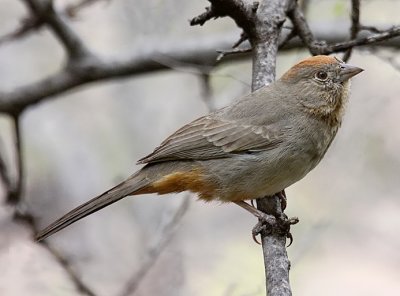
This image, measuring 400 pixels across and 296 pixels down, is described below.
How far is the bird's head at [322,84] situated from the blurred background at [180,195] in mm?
1231

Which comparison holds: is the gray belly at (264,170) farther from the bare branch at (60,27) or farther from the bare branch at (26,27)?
the bare branch at (26,27)

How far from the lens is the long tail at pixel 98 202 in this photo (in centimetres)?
465

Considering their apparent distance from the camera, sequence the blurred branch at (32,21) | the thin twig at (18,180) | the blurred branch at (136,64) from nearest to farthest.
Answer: the thin twig at (18,180) < the blurred branch at (32,21) < the blurred branch at (136,64)

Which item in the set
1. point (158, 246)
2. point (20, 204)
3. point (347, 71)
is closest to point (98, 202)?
point (158, 246)

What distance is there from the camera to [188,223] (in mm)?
8281

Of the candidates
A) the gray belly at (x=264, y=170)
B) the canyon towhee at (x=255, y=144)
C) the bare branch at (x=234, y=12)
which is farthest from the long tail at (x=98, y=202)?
the bare branch at (x=234, y=12)

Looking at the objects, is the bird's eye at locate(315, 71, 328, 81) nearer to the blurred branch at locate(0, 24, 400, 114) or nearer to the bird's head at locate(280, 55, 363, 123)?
the bird's head at locate(280, 55, 363, 123)

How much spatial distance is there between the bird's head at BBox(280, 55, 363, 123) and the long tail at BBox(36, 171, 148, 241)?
1088 millimetres

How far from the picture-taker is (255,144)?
4949mm

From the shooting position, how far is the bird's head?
196 inches

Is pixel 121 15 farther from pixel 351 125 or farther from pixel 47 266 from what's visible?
pixel 47 266

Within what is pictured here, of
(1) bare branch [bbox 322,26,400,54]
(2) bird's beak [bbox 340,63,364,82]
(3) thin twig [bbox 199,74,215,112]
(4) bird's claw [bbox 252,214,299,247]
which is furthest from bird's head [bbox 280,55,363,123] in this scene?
(4) bird's claw [bbox 252,214,299,247]

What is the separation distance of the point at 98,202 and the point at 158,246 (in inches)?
24.8

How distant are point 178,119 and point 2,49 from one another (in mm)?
1827
